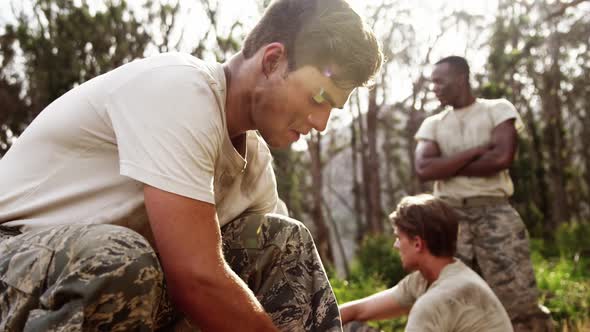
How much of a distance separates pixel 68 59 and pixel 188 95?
11171 millimetres

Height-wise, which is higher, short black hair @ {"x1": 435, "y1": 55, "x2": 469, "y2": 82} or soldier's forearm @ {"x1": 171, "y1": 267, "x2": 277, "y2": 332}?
short black hair @ {"x1": 435, "y1": 55, "x2": 469, "y2": 82}

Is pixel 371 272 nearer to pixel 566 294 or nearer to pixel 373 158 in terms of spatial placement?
pixel 566 294

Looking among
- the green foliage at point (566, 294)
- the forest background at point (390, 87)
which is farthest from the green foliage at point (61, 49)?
the green foliage at point (566, 294)

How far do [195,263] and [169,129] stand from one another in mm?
313

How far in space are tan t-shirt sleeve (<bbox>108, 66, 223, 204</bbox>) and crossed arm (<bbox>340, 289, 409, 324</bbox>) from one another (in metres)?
1.57

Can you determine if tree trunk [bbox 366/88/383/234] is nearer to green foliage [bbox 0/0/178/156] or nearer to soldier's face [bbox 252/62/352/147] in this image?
green foliage [bbox 0/0/178/156]

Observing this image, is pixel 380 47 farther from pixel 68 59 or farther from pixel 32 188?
pixel 68 59

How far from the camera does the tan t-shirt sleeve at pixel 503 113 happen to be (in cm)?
428

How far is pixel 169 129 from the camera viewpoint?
1590mm

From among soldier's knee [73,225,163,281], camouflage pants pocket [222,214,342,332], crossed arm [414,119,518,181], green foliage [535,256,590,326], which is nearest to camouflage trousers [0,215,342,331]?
soldier's knee [73,225,163,281]

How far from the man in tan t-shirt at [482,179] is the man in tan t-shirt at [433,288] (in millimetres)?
1143

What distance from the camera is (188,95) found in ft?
5.45

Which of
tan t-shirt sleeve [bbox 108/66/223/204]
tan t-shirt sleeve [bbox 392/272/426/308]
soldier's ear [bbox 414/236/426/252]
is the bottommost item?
tan t-shirt sleeve [bbox 392/272/426/308]

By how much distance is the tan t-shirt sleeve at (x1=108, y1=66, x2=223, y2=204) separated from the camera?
156 centimetres
